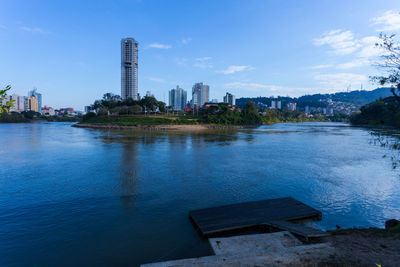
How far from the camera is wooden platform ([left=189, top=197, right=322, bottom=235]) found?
9.33m

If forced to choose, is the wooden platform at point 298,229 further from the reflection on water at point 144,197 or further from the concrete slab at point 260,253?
the reflection on water at point 144,197

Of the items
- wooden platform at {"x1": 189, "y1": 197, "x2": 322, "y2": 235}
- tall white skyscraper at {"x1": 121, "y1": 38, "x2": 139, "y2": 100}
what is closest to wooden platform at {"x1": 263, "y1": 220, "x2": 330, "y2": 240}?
wooden platform at {"x1": 189, "y1": 197, "x2": 322, "y2": 235}

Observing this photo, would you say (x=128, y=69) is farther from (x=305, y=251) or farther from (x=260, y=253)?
(x=305, y=251)

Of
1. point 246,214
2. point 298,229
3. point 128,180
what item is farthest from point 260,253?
point 128,180

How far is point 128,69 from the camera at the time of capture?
559 ft

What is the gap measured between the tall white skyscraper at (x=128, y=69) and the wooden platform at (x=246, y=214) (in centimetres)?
16961

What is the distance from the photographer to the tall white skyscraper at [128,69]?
169 meters

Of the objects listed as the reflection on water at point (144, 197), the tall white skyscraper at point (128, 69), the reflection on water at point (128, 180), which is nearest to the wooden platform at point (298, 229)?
the reflection on water at point (144, 197)

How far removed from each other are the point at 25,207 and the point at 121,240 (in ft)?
22.4

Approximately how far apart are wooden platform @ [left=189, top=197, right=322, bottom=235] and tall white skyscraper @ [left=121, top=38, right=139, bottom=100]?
169609 mm

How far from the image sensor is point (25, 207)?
38.4ft

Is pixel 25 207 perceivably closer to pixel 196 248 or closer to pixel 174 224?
pixel 174 224

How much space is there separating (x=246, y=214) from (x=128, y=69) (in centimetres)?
17815

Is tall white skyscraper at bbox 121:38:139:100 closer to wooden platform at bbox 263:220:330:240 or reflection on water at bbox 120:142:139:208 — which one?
reflection on water at bbox 120:142:139:208
